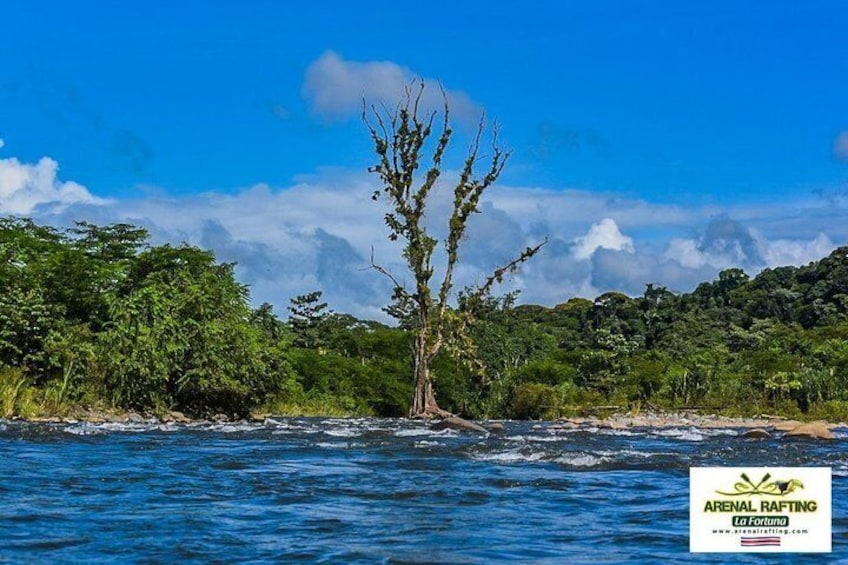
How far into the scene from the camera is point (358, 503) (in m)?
8.62

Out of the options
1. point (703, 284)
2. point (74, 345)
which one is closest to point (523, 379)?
point (74, 345)

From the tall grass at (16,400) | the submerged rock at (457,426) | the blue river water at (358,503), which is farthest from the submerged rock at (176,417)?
the blue river water at (358,503)

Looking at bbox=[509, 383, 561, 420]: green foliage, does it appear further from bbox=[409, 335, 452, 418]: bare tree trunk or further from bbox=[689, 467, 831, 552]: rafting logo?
bbox=[689, 467, 831, 552]: rafting logo

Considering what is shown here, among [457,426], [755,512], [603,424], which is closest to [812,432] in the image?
[457,426]

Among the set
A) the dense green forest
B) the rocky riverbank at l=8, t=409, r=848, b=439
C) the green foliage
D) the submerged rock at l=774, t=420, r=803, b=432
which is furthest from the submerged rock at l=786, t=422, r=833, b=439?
the green foliage

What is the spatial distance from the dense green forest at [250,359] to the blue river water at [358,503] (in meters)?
14.4

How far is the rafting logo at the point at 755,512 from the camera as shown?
613cm

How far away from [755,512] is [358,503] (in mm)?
3724

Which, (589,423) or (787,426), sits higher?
(787,426)

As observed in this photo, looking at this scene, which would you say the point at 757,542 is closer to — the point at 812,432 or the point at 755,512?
the point at 755,512

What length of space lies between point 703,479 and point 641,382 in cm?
4298

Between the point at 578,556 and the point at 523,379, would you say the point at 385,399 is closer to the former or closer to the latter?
the point at 523,379

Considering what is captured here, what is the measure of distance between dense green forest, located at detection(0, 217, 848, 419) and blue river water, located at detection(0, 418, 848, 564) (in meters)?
14.4

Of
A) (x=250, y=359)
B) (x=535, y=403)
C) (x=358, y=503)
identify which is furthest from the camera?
(x=535, y=403)
